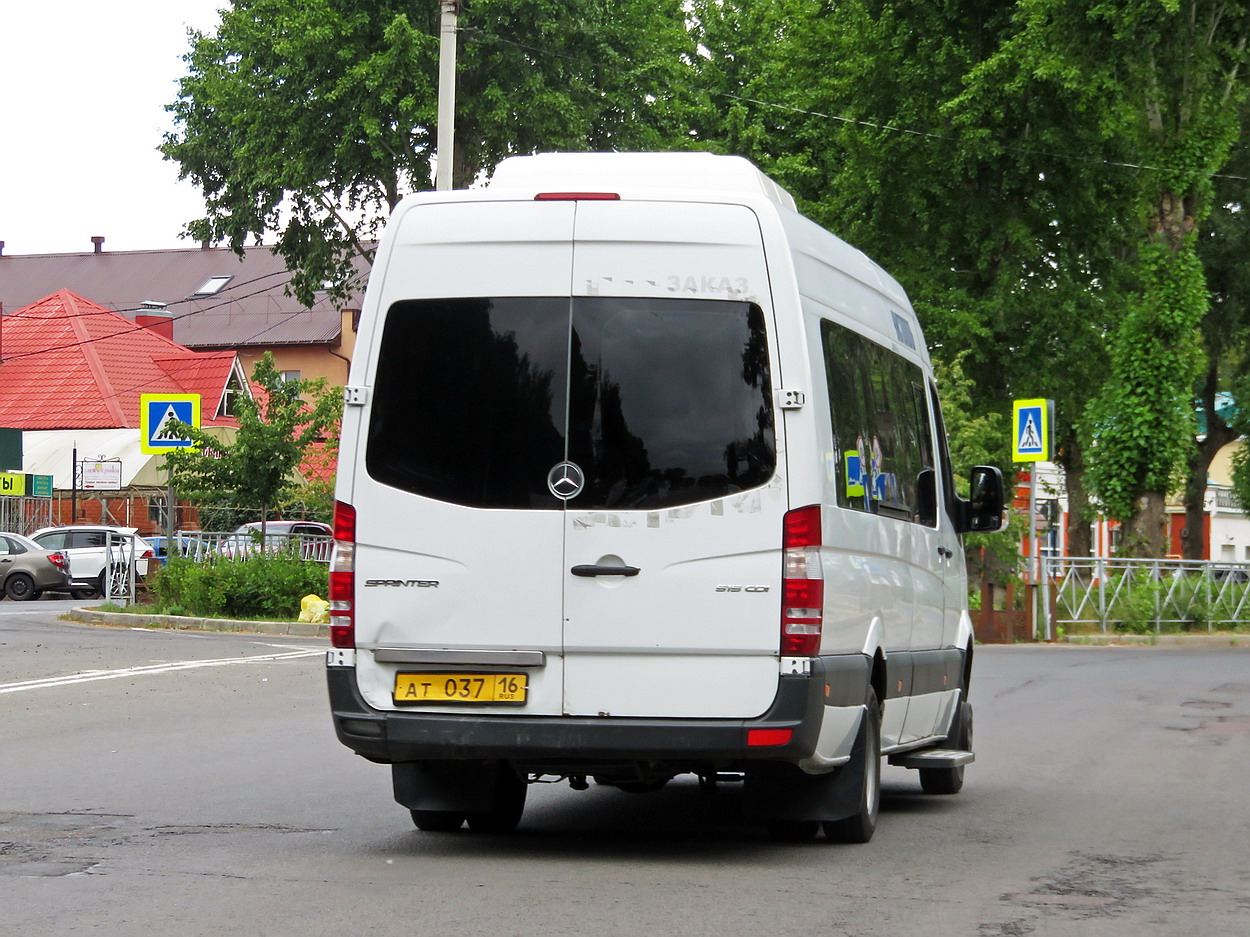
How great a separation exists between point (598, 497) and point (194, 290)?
76817 mm

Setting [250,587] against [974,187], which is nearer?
[250,587]

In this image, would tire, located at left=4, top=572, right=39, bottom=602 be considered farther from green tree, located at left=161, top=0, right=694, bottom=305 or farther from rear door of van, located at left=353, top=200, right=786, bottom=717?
rear door of van, located at left=353, top=200, right=786, bottom=717

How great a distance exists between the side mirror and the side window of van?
39 centimetres

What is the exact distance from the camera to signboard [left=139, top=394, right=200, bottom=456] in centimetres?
A: 2650

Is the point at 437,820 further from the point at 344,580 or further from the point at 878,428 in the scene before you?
the point at 878,428

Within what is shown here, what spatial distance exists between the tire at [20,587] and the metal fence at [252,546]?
40.1 ft

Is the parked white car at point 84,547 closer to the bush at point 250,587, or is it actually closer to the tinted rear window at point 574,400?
the bush at point 250,587

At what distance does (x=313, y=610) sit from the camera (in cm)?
2609

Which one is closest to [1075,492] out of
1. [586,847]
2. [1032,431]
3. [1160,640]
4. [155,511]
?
[1160,640]

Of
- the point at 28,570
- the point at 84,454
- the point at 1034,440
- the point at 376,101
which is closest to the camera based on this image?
the point at 1034,440

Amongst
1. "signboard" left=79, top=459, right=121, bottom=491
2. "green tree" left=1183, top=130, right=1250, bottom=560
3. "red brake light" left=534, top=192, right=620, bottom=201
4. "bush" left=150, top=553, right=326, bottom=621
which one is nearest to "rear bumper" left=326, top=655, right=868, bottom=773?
"red brake light" left=534, top=192, right=620, bottom=201

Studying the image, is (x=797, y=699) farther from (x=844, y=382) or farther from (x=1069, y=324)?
(x=1069, y=324)

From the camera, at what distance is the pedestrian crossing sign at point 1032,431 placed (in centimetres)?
2630

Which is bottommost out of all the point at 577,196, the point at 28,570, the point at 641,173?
the point at 28,570
